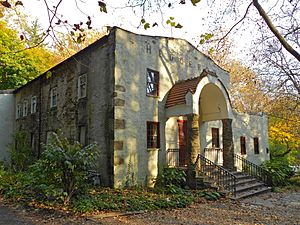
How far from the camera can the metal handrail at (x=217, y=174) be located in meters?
11.7

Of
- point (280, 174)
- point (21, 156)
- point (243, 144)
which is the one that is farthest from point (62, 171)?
point (243, 144)

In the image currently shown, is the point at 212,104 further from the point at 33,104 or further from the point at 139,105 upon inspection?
the point at 33,104

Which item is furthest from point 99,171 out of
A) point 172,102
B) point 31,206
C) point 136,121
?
point 172,102

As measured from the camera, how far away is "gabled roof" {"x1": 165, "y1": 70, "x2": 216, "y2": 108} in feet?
42.4

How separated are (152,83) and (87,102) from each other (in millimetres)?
3368

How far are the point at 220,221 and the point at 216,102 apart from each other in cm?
832

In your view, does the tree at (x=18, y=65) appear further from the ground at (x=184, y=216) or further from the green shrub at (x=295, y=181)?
the green shrub at (x=295, y=181)

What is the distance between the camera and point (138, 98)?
42.1 feet

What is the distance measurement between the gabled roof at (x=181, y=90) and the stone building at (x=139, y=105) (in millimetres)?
46

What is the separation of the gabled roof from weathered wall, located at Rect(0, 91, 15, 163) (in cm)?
1582

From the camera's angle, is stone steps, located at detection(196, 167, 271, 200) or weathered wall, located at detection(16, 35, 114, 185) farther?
weathered wall, located at detection(16, 35, 114, 185)

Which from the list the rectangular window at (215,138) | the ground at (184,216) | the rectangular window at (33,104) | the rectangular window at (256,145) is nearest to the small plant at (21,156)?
the rectangular window at (33,104)

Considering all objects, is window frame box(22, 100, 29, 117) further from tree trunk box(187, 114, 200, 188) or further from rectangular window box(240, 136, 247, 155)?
rectangular window box(240, 136, 247, 155)

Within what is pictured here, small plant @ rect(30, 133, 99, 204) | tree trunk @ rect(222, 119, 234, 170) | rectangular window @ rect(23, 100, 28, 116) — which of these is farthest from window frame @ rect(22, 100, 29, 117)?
tree trunk @ rect(222, 119, 234, 170)
